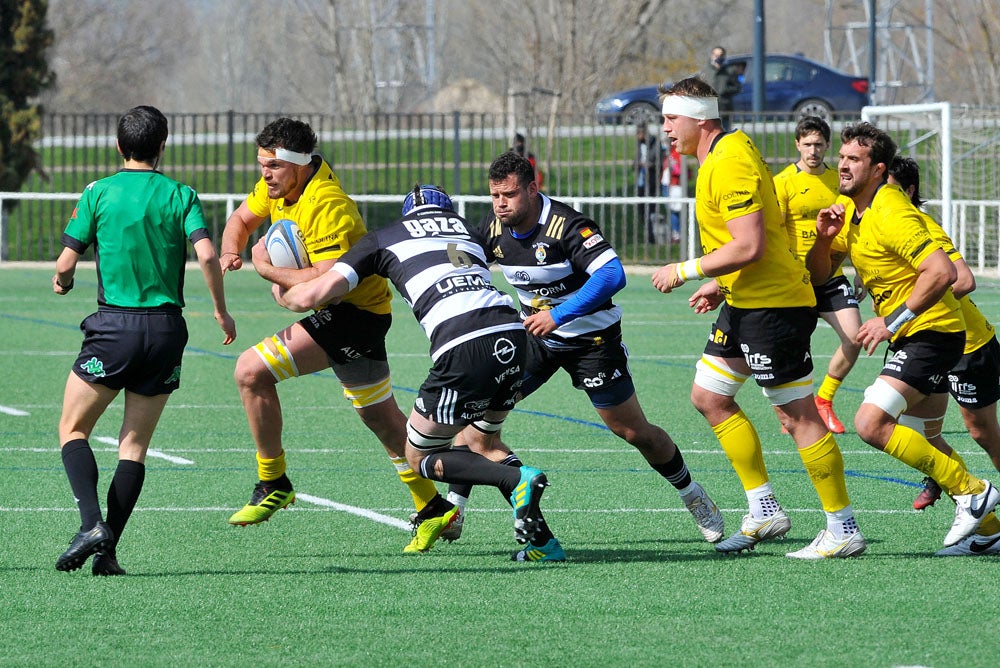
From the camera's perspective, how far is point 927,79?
50.0m

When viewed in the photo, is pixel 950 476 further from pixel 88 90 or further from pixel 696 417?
pixel 88 90

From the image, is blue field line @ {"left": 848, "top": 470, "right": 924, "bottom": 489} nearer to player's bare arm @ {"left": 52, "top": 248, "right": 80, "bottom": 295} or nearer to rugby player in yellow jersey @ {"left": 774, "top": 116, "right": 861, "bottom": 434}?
rugby player in yellow jersey @ {"left": 774, "top": 116, "right": 861, "bottom": 434}

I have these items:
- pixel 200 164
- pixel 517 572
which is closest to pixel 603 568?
pixel 517 572

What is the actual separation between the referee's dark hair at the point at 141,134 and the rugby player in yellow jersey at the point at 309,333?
78 cm

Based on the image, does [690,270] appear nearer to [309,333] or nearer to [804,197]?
[309,333]

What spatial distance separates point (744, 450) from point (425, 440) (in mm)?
1554

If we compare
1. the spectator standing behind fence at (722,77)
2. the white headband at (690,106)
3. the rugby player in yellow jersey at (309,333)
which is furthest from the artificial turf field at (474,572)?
the spectator standing behind fence at (722,77)

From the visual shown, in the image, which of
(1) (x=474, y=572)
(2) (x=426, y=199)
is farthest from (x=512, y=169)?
(1) (x=474, y=572)

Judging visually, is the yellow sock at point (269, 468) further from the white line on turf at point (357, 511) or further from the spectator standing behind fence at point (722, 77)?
the spectator standing behind fence at point (722, 77)

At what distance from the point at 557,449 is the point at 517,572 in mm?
3261

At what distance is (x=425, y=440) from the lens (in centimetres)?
651

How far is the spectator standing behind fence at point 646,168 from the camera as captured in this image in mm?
26125

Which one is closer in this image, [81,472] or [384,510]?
[81,472]

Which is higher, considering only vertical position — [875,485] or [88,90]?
[88,90]
